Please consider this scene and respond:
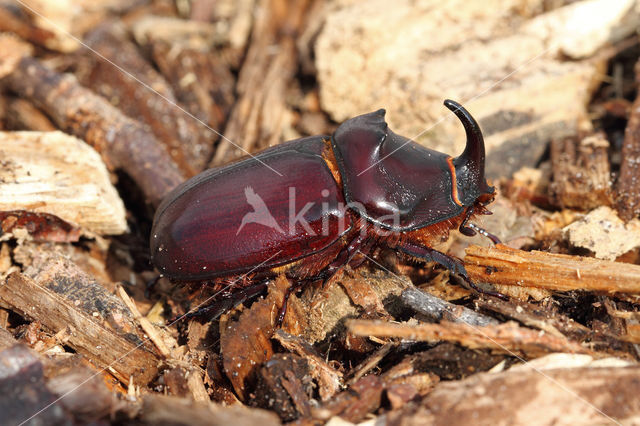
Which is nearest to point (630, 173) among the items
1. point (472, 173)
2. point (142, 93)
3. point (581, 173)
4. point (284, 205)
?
point (581, 173)

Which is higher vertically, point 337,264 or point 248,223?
point 248,223

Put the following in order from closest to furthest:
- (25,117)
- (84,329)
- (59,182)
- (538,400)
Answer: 1. (538,400)
2. (84,329)
3. (59,182)
4. (25,117)

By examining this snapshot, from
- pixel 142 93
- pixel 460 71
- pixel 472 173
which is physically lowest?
pixel 472 173

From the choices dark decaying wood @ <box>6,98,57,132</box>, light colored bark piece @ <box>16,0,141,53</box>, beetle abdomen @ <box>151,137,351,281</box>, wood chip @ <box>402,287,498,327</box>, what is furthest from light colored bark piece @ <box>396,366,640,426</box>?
light colored bark piece @ <box>16,0,141,53</box>

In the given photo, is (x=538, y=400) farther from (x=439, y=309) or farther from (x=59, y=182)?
(x=59, y=182)

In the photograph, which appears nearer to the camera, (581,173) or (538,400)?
(538,400)

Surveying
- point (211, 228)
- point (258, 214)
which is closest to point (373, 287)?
point (258, 214)

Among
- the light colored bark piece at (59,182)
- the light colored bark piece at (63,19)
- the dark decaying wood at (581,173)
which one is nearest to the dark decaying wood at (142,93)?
the light colored bark piece at (63,19)
